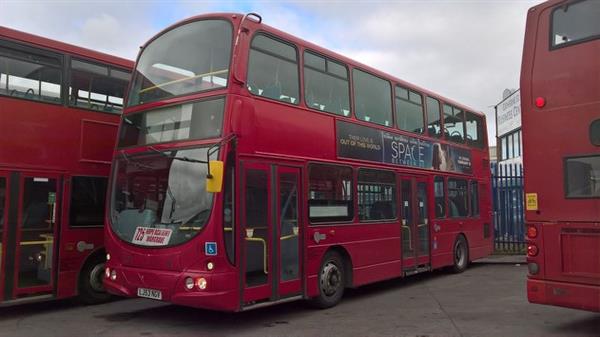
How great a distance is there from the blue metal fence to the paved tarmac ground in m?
6.60

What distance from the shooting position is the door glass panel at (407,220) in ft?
35.4

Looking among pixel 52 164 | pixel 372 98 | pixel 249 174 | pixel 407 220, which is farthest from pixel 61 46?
pixel 407 220

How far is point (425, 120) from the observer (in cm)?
1201

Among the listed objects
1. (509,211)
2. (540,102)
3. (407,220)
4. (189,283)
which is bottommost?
(189,283)

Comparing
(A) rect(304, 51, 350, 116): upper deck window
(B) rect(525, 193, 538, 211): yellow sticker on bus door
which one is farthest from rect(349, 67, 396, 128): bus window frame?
(B) rect(525, 193, 538, 211): yellow sticker on bus door

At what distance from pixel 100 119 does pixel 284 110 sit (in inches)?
139

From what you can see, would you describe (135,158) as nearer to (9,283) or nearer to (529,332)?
(9,283)

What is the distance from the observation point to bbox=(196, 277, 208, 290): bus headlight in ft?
22.1

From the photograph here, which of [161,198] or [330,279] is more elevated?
[161,198]

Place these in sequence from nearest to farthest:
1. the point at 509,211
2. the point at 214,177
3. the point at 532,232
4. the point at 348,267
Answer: the point at 214,177 < the point at 532,232 < the point at 348,267 < the point at 509,211

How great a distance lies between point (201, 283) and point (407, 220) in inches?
215

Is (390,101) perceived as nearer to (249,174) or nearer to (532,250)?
(249,174)

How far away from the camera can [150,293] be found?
7117mm

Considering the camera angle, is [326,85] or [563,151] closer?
[563,151]
